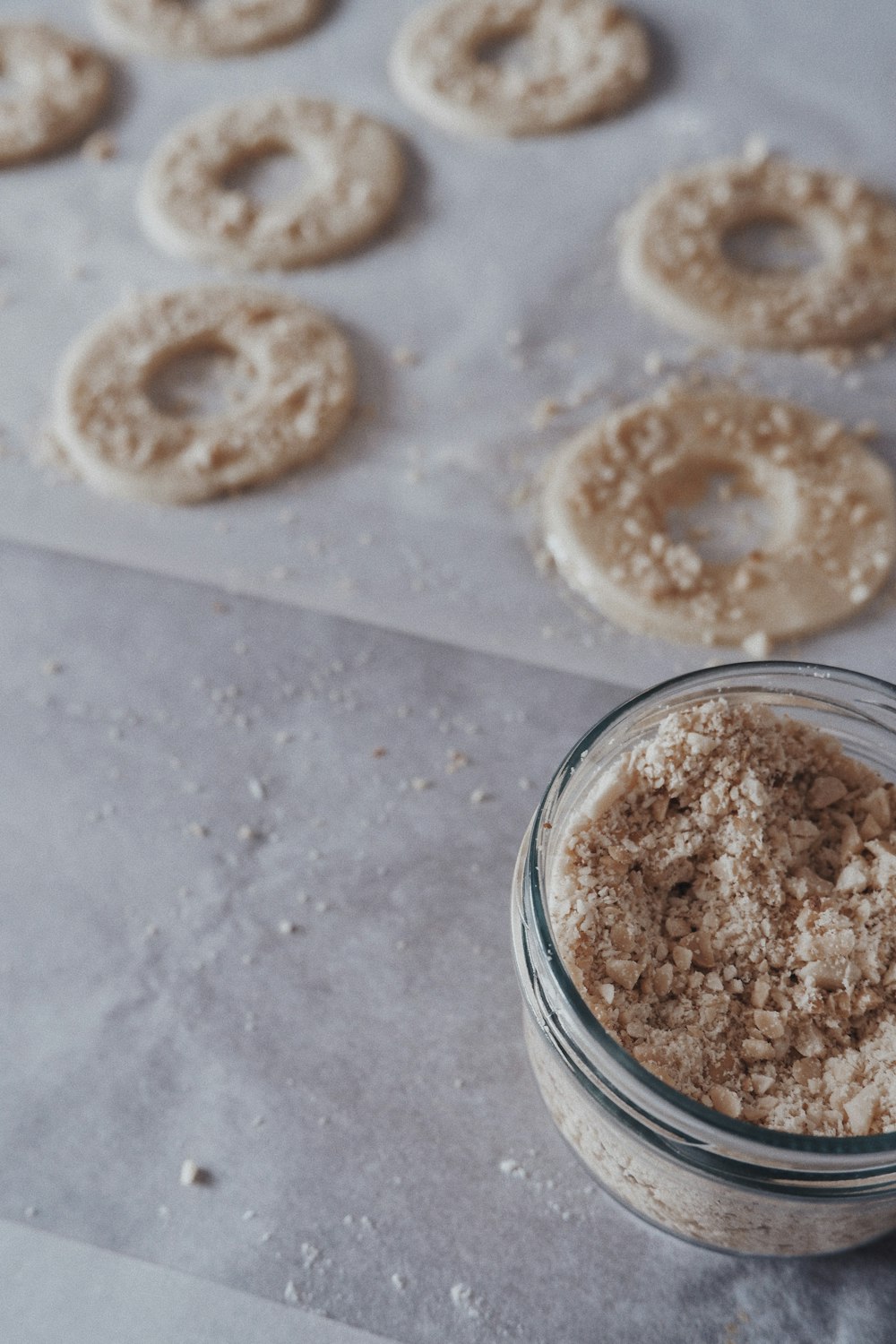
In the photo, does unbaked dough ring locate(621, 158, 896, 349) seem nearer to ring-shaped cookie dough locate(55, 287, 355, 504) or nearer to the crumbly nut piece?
ring-shaped cookie dough locate(55, 287, 355, 504)

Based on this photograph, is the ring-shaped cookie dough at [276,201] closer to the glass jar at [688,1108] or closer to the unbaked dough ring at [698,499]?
the unbaked dough ring at [698,499]

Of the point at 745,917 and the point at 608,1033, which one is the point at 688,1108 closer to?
the point at 608,1033

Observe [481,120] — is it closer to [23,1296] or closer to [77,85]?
[77,85]

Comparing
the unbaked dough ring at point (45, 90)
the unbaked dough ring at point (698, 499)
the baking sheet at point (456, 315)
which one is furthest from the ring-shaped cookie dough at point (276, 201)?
the unbaked dough ring at point (698, 499)

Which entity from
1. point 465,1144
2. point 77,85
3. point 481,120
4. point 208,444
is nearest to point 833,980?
point 465,1144

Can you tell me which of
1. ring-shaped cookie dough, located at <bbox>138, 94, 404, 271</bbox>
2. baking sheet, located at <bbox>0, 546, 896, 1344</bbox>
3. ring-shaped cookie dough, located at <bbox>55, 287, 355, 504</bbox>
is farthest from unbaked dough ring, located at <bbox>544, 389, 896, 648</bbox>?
ring-shaped cookie dough, located at <bbox>138, 94, 404, 271</bbox>
